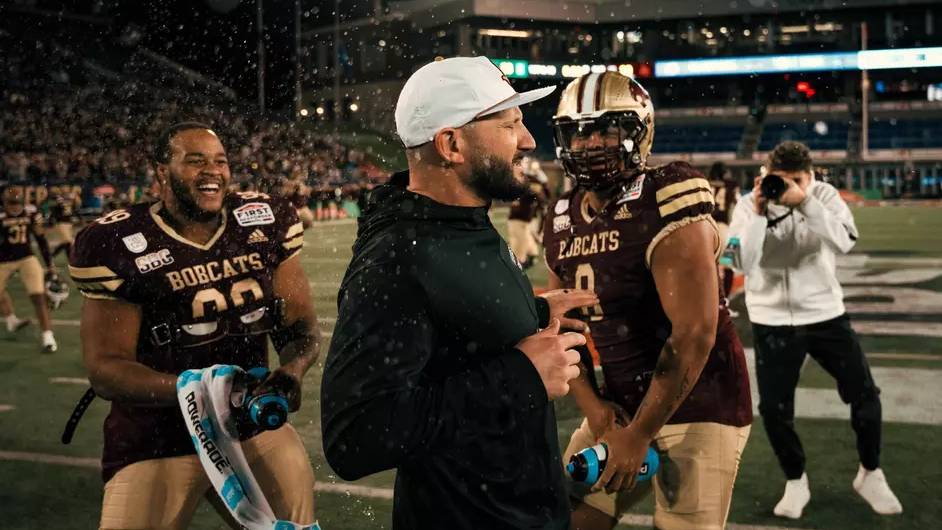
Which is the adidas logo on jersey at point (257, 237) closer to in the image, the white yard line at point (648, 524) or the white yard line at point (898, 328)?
the white yard line at point (648, 524)

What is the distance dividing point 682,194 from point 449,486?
4.12 ft

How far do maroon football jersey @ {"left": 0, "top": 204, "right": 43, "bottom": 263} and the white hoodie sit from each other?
309 inches

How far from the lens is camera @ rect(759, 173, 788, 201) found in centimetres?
475

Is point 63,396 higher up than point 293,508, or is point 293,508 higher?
point 293,508

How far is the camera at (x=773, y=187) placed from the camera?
4.75m

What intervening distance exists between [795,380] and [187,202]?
3.22 metres

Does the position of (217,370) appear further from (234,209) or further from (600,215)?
(600,215)

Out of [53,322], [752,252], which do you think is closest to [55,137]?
[53,322]

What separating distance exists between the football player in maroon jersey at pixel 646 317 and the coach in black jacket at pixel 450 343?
731 millimetres

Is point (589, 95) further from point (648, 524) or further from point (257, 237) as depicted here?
point (648, 524)

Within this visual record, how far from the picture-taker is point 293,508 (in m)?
3.18

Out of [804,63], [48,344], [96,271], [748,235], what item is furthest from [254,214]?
[804,63]

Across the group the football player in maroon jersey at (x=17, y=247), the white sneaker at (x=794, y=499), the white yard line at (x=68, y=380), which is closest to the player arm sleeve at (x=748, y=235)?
the white sneaker at (x=794, y=499)

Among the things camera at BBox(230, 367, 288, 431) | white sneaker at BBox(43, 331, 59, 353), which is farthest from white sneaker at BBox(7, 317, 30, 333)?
camera at BBox(230, 367, 288, 431)
